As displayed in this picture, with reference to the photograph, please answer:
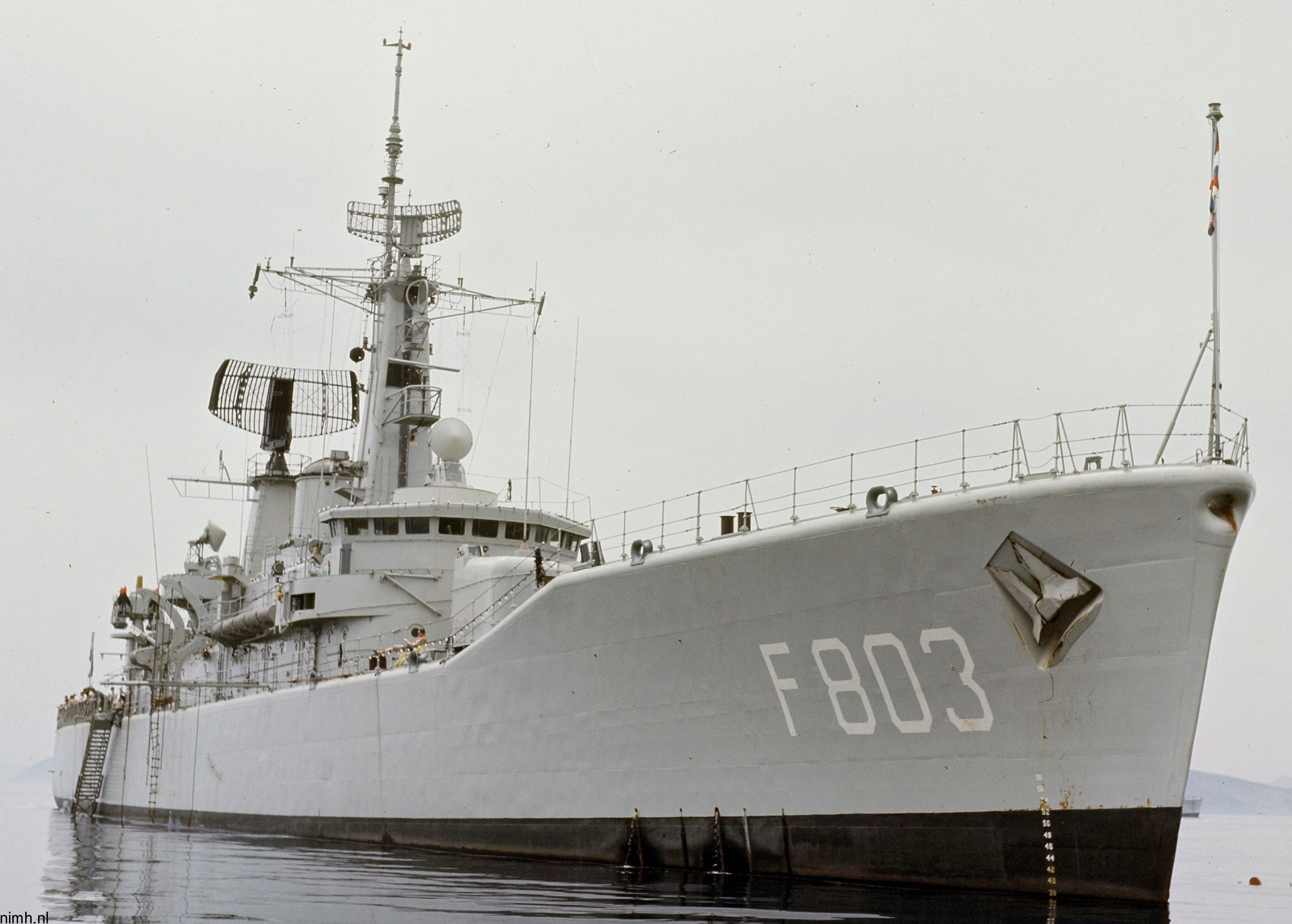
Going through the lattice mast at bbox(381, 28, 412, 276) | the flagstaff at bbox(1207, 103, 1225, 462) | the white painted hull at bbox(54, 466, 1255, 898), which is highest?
the lattice mast at bbox(381, 28, 412, 276)

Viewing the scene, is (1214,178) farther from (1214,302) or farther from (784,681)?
(784,681)

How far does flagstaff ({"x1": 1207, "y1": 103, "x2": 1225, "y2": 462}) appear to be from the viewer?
38.0 feet

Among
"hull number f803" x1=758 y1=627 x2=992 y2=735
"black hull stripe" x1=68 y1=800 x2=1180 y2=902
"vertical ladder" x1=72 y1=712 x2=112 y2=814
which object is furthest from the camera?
"vertical ladder" x1=72 y1=712 x2=112 y2=814

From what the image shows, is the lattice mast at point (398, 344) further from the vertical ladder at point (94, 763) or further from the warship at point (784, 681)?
the vertical ladder at point (94, 763)

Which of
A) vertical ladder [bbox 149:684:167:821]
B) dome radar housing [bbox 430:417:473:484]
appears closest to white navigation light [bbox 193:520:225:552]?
vertical ladder [bbox 149:684:167:821]

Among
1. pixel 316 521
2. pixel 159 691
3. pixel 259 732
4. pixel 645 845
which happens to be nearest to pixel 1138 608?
pixel 645 845

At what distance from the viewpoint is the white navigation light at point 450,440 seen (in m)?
22.0

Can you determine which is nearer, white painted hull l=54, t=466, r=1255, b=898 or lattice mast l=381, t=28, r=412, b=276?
white painted hull l=54, t=466, r=1255, b=898

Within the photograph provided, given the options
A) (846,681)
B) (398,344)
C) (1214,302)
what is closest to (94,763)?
(398,344)

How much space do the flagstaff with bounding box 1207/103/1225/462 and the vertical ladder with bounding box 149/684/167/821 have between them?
2203cm

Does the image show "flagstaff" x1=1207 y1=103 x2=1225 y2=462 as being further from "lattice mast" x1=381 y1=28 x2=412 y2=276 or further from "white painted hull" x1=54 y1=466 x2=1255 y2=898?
"lattice mast" x1=381 y1=28 x2=412 y2=276

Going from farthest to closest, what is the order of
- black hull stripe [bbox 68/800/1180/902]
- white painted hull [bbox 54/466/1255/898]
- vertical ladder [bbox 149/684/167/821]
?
1. vertical ladder [bbox 149/684/167/821]
2. black hull stripe [bbox 68/800/1180/902]
3. white painted hull [bbox 54/466/1255/898]

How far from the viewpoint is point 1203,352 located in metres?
12.1

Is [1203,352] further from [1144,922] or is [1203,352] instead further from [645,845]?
[645,845]
